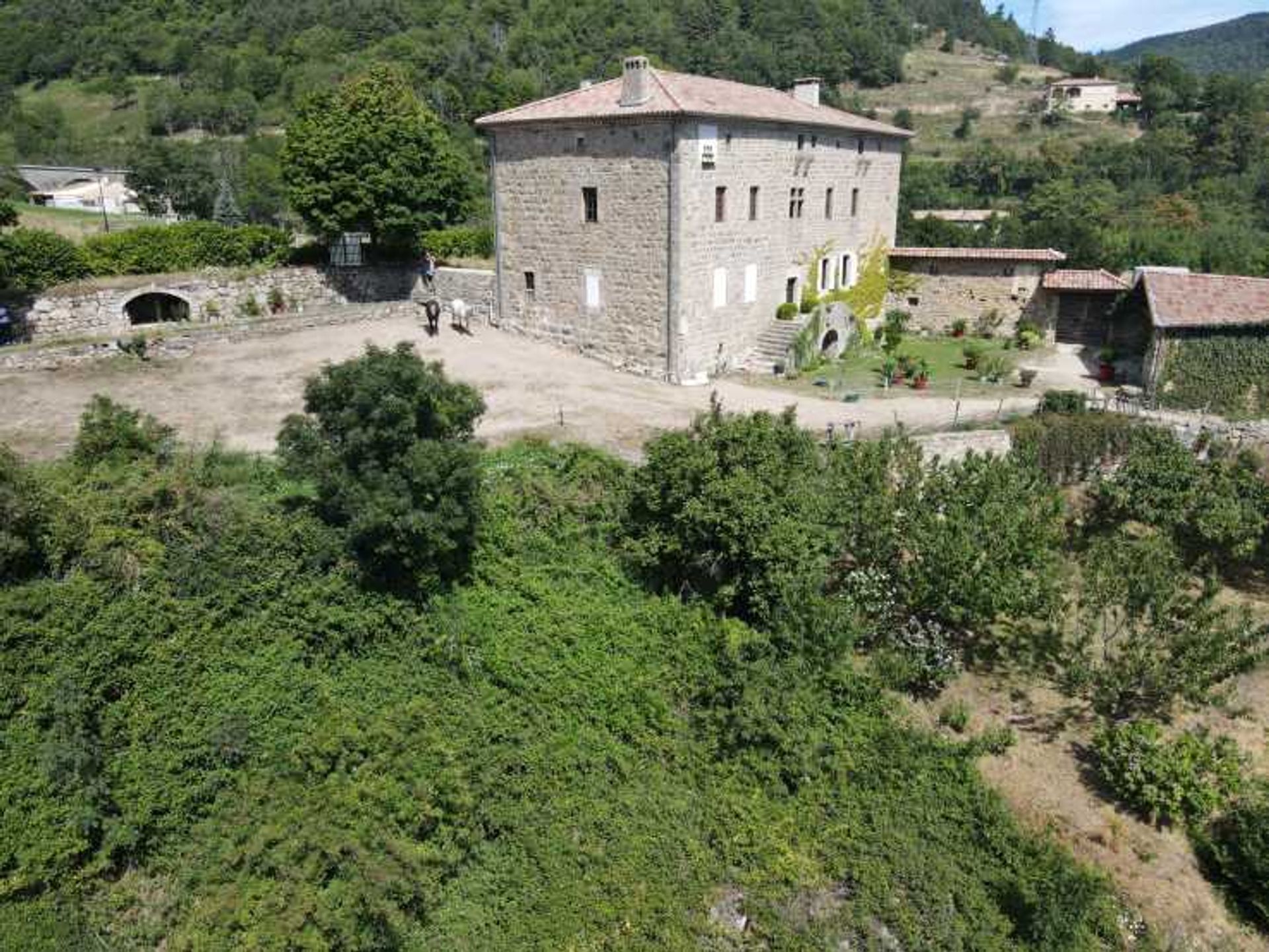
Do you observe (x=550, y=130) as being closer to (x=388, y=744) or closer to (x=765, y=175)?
(x=765, y=175)

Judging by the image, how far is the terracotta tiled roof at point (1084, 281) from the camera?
96.2ft

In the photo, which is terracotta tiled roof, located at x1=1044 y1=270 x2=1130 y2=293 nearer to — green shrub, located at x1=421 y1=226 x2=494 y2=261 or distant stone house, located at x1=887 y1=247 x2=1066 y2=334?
distant stone house, located at x1=887 y1=247 x2=1066 y2=334

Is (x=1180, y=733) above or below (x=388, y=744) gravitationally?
below

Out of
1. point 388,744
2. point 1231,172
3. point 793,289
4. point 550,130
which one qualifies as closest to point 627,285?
point 550,130

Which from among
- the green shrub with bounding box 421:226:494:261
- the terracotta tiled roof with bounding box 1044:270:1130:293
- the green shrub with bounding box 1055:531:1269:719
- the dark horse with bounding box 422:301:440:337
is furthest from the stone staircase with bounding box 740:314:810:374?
the green shrub with bounding box 1055:531:1269:719

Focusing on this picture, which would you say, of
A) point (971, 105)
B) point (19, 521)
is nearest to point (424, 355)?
point (19, 521)

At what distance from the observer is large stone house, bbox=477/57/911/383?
23391 mm

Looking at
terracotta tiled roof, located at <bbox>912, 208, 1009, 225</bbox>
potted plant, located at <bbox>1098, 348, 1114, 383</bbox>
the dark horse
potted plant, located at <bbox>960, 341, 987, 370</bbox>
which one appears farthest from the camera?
terracotta tiled roof, located at <bbox>912, 208, 1009, 225</bbox>

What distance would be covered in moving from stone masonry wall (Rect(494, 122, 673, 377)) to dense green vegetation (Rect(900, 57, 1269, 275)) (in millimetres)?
20615

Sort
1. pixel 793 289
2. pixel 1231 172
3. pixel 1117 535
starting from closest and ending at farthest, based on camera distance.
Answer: pixel 1117 535 < pixel 793 289 < pixel 1231 172

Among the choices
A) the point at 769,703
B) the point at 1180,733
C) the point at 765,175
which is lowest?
the point at 1180,733

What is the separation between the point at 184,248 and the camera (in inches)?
1092

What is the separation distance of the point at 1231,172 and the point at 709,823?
82.9 metres

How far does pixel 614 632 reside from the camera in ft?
48.3
